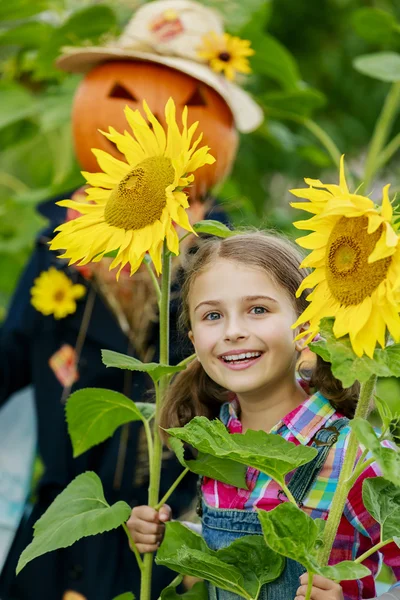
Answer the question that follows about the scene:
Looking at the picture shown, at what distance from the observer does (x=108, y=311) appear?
179cm

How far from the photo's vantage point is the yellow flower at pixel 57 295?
5.96 ft

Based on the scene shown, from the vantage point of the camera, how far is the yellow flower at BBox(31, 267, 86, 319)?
1817mm

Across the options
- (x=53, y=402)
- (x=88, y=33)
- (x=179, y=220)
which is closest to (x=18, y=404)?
(x=53, y=402)

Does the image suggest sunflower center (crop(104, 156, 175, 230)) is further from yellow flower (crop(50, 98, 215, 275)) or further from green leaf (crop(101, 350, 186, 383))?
green leaf (crop(101, 350, 186, 383))

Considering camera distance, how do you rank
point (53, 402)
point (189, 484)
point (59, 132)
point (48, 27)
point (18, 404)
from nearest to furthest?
point (189, 484), point (53, 402), point (18, 404), point (48, 27), point (59, 132)

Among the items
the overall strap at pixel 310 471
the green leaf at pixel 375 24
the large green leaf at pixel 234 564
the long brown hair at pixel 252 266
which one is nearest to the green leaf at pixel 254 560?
the large green leaf at pixel 234 564

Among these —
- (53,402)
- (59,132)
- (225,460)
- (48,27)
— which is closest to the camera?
(225,460)

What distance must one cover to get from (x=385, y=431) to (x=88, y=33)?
1630mm

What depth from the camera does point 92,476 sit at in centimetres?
105

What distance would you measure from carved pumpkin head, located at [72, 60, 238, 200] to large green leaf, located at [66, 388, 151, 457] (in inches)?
30.2

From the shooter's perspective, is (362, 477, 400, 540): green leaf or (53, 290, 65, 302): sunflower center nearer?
(362, 477, 400, 540): green leaf

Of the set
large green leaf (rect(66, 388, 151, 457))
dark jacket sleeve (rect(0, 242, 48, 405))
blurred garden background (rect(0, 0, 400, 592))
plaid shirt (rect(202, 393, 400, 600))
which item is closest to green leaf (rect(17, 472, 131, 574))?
large green leaf (rect(66, 388, 151, 457))

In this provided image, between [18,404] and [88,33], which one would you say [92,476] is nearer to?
[18,404]

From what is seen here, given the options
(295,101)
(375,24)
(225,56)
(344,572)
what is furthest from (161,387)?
(295,101)
